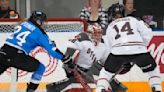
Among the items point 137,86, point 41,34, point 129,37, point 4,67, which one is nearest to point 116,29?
point 129,37

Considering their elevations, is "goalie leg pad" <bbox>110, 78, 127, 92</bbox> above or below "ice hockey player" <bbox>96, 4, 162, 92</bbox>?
below

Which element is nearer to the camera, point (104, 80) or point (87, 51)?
point (104, 80)

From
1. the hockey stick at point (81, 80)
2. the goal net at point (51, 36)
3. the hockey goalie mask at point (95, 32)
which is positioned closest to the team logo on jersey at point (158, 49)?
the goal net at point (51, 36)

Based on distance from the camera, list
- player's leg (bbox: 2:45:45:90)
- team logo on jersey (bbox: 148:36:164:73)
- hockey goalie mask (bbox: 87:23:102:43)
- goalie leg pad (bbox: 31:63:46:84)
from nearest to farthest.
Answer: player's leg (bbox: 2:45:45:90), goalie leg pad (bbox: 31:63:46:84), hockey goalie mask (bbox: 87:23:102:43), team logo on jersey (bbox: 148:36:164:73)

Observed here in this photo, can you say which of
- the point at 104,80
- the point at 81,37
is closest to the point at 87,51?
the point at 81,37

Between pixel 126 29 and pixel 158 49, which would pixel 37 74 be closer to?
pixel 126 29

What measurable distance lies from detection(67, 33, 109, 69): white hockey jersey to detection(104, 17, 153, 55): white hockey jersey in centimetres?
70

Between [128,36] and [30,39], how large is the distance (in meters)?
1.06

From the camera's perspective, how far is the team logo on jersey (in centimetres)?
750

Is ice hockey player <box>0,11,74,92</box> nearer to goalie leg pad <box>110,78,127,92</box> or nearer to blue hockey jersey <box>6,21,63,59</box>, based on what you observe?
blue hockey jersey <box>6,21,63,59</box>

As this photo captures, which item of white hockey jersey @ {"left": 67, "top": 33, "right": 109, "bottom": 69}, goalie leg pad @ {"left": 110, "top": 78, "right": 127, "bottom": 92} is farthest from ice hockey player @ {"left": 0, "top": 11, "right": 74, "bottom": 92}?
goalie leg pad @ {"left": 110, "top": 78, "right": 127, "bottom": 92}

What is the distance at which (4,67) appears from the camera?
604 cm

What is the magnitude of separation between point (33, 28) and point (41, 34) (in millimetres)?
115

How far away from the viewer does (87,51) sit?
641 centimetres
